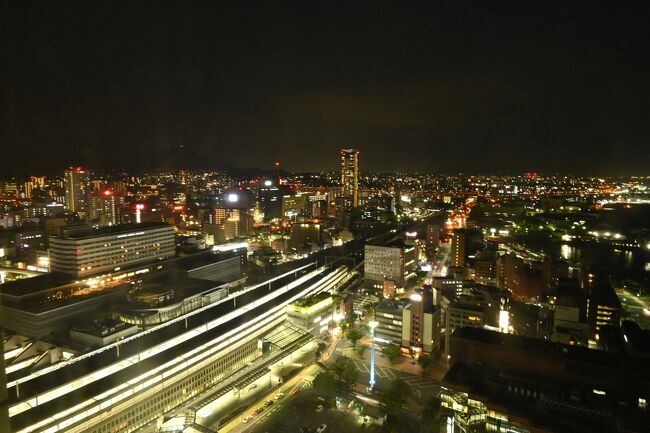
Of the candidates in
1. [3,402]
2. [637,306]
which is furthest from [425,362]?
[3,402]

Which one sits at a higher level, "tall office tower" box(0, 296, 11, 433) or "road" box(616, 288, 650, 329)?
"tall office tower" box(0, 296, 11, 433)

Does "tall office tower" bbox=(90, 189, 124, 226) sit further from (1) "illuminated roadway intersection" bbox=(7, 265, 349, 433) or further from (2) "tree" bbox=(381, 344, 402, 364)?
(2) "tree" bbox=(381, 344, 402, 364)

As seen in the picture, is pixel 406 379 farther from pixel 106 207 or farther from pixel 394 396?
pixel 106 207

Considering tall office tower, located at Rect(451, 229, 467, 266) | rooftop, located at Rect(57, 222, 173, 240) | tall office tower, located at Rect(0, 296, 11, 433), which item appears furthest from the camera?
tall office tower, located at Rect(451, 229, 467, 266)

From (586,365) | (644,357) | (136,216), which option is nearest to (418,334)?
(586,365)

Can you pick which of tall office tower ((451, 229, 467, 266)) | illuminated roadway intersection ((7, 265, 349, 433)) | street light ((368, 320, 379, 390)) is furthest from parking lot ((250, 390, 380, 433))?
tall office tower ((451, 229, 467, 266))

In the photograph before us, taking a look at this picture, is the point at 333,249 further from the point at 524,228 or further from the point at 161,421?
the point at 161,421

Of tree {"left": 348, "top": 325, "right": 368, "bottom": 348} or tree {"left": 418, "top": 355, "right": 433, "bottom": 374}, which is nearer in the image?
tree {"left": 418, "top": 355, "right": 433, "bottom": 374}
